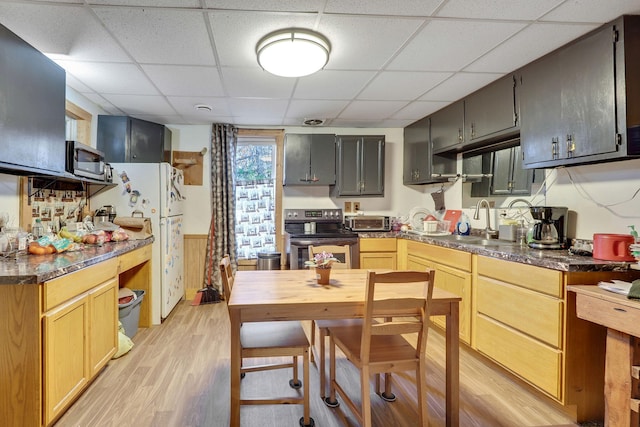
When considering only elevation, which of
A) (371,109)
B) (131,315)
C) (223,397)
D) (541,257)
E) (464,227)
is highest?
(371,109)

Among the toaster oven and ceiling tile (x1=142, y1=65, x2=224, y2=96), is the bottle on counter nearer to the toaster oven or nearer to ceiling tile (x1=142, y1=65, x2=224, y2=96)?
ceiling tile (x1=142, y1=65, x2=224, y2=96)

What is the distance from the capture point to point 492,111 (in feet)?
9.48

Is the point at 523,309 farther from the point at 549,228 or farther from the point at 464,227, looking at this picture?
the point at 464,227

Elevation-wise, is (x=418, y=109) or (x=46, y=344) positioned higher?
(x=418, y=109)

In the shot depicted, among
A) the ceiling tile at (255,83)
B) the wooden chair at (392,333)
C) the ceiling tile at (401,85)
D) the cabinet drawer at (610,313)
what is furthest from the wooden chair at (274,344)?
the ceiling tile at (401,85)

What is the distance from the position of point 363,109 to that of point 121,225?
265 centimetres

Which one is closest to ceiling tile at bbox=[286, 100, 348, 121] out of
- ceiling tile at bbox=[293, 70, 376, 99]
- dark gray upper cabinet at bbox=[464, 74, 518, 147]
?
ceiling tile at bbox=[293, 70, 376, 99]

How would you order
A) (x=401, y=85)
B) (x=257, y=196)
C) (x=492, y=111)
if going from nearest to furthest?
(x=492, y=111) → (x=401, y=85) → (x=257, y=196)

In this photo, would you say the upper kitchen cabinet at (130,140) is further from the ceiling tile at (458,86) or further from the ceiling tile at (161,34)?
the ceiling tile at (458,86)

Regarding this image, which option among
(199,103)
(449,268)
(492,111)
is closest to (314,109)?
(199,103)

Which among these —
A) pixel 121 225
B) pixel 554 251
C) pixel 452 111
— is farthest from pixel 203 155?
pixel 554 251

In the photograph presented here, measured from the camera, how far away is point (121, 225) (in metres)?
3.25

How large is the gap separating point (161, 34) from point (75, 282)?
1512mm

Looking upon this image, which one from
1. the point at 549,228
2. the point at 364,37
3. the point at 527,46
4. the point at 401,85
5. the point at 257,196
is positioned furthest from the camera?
the point at 257,196
